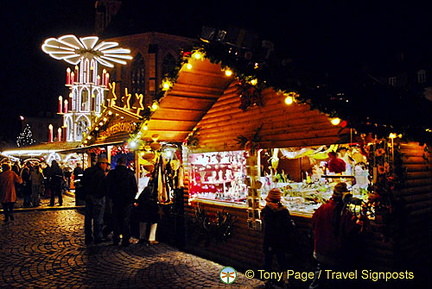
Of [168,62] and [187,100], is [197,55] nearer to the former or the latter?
[187,100]

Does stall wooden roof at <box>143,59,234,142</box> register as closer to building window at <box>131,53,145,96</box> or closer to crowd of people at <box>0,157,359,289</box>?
crowd of people at <box>0,157,359,289</box>

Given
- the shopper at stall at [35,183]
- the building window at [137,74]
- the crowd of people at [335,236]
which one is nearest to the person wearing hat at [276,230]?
the crowd of people at [335,236]

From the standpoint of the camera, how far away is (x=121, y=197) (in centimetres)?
805

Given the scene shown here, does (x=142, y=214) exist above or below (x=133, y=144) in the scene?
below

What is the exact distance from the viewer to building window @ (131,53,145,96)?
31609 millimetres

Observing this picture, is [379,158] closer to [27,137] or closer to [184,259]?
[184,259]

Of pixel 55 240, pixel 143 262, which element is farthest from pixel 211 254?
pixel 55 240

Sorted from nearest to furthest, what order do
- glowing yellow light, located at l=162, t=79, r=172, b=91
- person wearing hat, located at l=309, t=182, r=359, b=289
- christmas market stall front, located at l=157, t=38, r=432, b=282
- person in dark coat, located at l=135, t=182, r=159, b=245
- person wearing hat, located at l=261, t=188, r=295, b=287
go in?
person wearing hat, located at l=309, t=182, r=359, b=289 → christmas market stall front, located at l=157, t=38, r=432, b=282 → person wearing hat, located at l=261, t=188, r=295, b=287 → glowing yellow light, located at l=162, t=79, r=172, b=91 → person in dark coat, located at l=135, t=182, r=159, b=245

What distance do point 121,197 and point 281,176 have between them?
4.05 meters

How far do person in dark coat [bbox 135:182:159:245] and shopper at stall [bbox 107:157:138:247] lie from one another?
296 mm

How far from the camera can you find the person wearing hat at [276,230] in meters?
5.14

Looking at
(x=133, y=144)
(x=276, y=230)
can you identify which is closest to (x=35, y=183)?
(x=133, y=144)

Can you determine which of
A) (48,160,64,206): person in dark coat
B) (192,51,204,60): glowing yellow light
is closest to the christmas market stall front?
(192,51,204,60): glowing yellow light

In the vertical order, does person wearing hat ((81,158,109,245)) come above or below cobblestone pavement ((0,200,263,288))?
above
